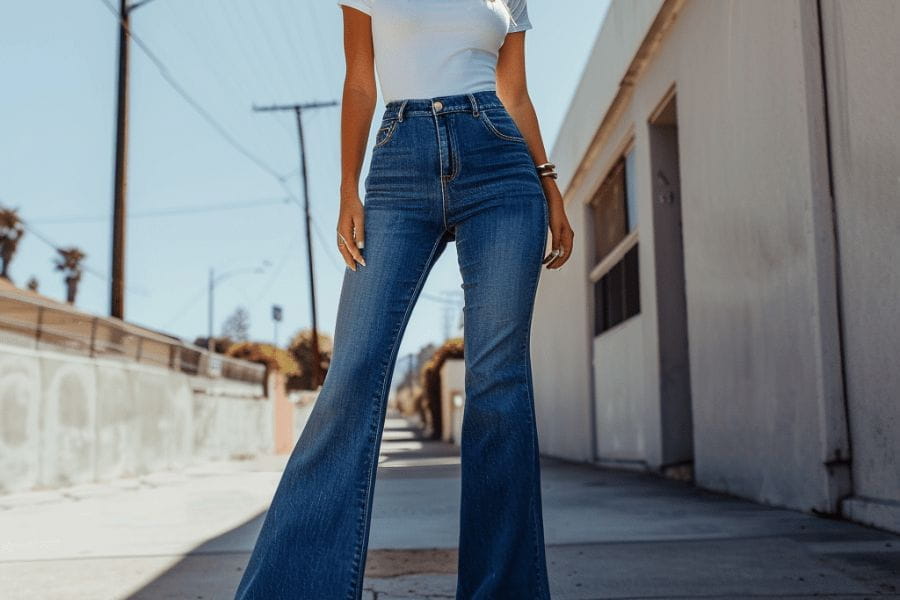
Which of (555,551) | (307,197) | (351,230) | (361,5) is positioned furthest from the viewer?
(307,197)

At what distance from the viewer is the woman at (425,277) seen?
5.31 ft

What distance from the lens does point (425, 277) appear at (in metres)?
1.79

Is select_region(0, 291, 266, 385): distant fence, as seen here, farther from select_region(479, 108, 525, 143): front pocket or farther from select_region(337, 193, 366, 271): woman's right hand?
select_region(479, 108, 525, 143): front pocket

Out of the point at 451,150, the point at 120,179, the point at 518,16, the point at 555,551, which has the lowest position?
the point at 555,551

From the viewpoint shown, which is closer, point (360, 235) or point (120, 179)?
point (360, 235)

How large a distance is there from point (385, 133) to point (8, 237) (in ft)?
91.2

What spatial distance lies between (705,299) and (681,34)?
6.06ft

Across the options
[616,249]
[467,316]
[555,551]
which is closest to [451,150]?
[467,316]

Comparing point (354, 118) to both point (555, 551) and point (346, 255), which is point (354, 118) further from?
point (555, 551)

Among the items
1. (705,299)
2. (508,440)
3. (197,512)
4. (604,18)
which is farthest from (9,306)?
(508,440)

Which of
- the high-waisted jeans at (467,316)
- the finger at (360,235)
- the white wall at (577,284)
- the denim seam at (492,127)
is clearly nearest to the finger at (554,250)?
the high-waisted jeans at (467,316)

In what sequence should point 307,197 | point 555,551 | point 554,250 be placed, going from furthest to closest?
point 307,197
point 555,551
point 554,250

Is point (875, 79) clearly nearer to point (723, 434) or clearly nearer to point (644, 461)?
point (723, 434)

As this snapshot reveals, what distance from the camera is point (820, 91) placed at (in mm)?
3836
